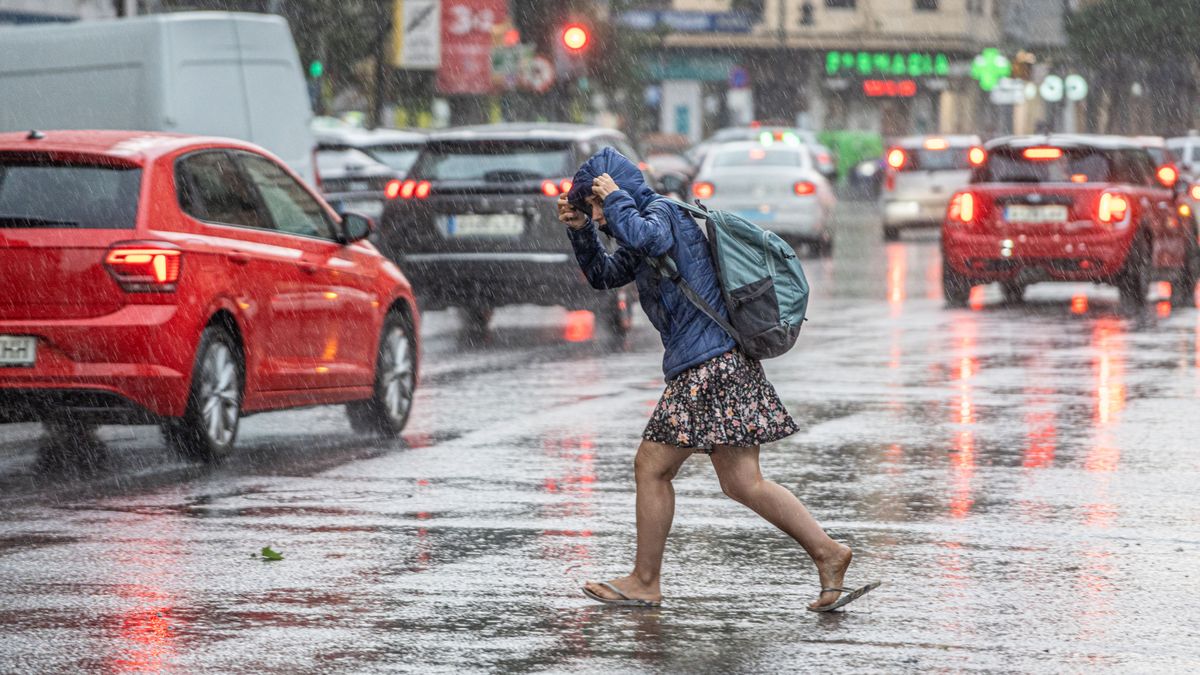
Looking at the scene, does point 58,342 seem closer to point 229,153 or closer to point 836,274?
point 229,153

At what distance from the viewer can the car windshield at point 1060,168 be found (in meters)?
21.0

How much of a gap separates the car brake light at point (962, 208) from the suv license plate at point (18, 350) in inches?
500

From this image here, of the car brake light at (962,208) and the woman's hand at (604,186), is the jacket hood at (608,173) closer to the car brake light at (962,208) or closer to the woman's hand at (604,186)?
the woman's hand at (604,186)

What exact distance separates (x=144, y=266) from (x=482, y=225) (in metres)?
7.52

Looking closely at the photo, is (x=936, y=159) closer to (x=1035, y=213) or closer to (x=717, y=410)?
(x=1035, y=213)

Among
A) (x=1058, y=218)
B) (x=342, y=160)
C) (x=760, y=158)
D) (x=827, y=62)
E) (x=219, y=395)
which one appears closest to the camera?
(x=219, y=395)

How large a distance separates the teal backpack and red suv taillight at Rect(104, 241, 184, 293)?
3.61 metres

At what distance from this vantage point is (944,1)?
7881 cm

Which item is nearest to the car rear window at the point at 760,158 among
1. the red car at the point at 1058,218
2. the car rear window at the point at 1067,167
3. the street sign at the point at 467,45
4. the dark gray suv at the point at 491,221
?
the street sign at the point at 467,45

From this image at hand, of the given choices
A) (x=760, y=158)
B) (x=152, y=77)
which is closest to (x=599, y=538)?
(x=152, y=77)

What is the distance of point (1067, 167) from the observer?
21094 mm

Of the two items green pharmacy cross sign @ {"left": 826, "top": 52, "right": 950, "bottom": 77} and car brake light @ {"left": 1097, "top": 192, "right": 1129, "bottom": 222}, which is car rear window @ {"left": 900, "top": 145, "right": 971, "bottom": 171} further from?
green pharmacy cross sign @ {"left": 826, "top": 52, "right": 950, "bottom": 77}

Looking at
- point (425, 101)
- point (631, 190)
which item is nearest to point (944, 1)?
point (425, 101)

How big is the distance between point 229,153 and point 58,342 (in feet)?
5.18
